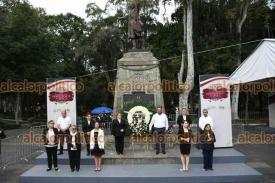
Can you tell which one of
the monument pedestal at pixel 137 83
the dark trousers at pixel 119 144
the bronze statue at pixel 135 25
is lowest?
the dark trousers at pixel 119 144

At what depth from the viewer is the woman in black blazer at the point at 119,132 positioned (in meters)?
14.5

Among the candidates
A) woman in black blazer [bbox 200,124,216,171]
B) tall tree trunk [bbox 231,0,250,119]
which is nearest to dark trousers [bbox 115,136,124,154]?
woman in black blazer [bbox 200,124,216,171]

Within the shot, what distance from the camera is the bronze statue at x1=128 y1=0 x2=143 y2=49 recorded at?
703 inches

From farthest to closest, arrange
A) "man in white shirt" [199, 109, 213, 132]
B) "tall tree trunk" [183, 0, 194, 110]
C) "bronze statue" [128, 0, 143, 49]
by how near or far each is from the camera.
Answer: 1. "tall tree trunk" [183, 0, 194, 110]
2. "bronze statue" [128, 0, 143, 49]
3. "man in white shirt" [199, 109, 213, 132]

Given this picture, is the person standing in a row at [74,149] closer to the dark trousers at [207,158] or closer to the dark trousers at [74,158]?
the dark trousers at [74,158]

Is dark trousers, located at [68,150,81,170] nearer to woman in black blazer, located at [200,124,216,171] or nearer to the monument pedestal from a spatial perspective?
woman in black blazer, located at [200,124,216,171]

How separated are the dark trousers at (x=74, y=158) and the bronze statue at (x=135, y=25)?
6.10 meters

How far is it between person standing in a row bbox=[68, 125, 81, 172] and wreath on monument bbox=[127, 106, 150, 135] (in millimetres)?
2869

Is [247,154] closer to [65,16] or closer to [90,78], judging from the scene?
[90,78]

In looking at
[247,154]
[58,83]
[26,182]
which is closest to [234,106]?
[247,154]

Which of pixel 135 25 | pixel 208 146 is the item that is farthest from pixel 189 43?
pixel 208 146

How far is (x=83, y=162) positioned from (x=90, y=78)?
39313mm

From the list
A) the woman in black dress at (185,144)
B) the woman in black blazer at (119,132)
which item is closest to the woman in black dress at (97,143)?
the woman in black blazer at (119,132)

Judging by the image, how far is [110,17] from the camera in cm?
4700
